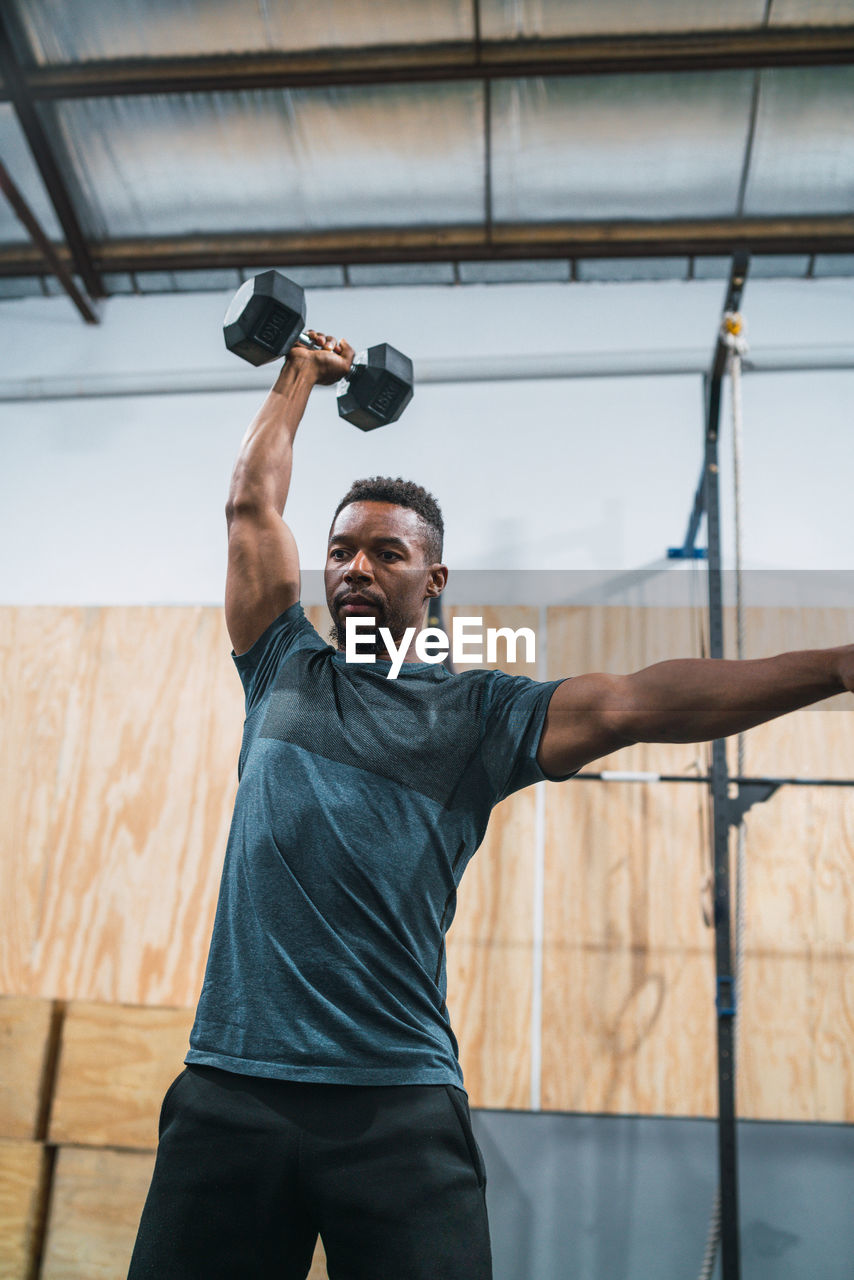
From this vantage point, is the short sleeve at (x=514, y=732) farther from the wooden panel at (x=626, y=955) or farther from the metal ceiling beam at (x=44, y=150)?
the metal ceiling beam at (x=44, y=150)

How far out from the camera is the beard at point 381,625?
1.59 m

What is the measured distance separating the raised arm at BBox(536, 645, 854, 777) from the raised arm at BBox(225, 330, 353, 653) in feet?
1.73

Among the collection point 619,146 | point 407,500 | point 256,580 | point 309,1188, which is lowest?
point 309,1188

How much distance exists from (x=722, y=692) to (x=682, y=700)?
0.05 metres

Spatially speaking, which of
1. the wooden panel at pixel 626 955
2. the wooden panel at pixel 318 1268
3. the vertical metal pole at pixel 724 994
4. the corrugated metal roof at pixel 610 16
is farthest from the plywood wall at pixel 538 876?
the corrugated metal roof at pixel 610 16

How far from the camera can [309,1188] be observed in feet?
3.71

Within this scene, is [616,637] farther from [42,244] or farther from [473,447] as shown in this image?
[42,244]

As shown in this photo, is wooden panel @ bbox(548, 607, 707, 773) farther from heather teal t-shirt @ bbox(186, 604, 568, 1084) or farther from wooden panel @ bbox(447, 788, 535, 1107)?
heather teal t-shirt @ bbox(186, 604, 568, 1084)

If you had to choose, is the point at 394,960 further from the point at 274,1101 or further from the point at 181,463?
the point at 181,463

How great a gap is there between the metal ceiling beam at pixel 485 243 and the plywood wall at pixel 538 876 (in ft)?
5.19

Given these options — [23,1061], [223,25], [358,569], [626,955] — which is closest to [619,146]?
[223,25]

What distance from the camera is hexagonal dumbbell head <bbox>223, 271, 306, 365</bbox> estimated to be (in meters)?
1.85

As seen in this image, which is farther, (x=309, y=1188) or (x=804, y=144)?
(x=804, y=144)

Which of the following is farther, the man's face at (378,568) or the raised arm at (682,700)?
the man's face at (378,568)
